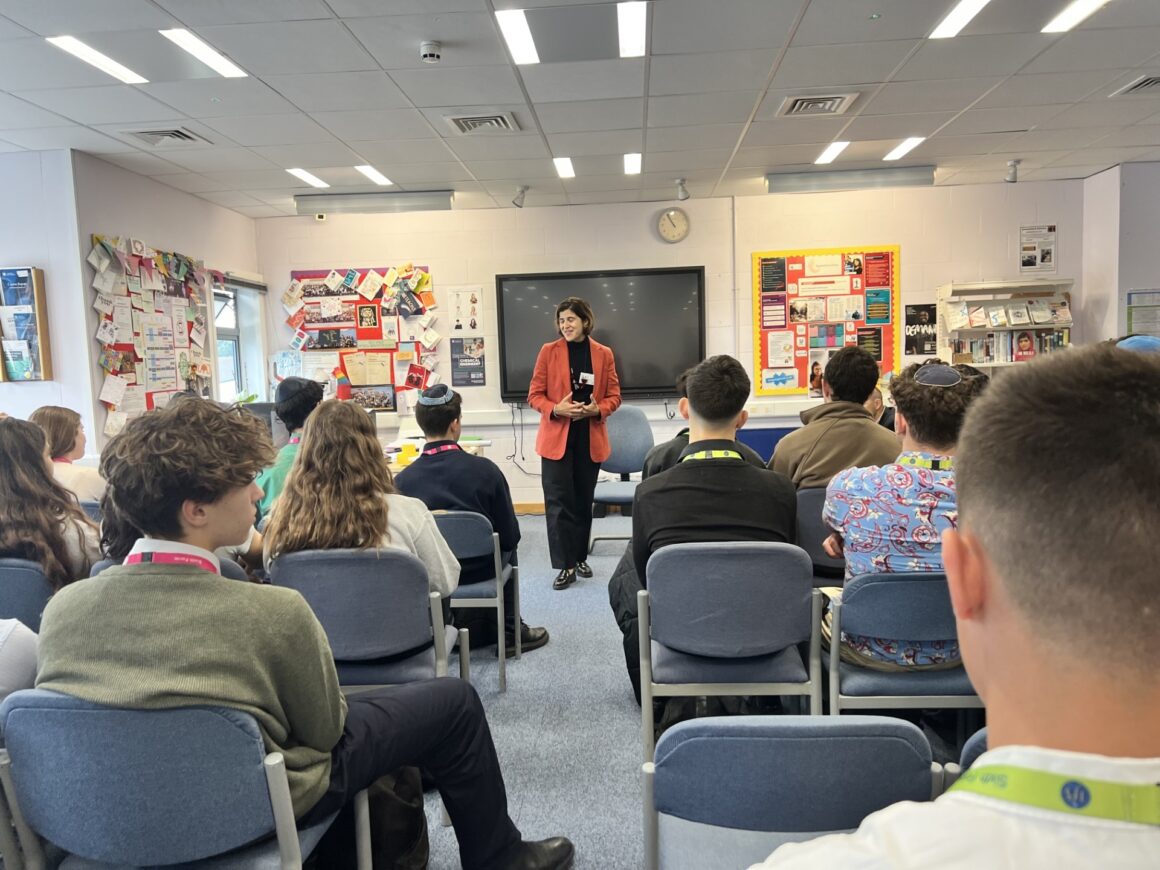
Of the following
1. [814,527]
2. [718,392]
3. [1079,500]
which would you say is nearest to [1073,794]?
[1079,500]

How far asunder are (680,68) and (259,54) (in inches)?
74.8

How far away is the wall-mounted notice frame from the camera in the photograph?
4.28 metres

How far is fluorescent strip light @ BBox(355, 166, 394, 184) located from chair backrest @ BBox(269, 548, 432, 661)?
3.77 m

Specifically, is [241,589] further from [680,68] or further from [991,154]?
[991,154]

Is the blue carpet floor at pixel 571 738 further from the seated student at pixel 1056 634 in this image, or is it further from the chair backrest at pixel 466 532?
the seated student at pixel 1056 634

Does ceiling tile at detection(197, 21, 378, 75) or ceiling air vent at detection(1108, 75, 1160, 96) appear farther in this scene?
ceiling air vent at detection(1108, 75, 1160, 96)

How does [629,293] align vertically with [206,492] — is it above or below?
above

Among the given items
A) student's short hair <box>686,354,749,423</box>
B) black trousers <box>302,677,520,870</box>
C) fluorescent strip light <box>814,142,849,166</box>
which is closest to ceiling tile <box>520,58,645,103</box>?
fluorescent strip light <box>814,142,849,166</box>

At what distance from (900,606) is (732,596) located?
0.41 m

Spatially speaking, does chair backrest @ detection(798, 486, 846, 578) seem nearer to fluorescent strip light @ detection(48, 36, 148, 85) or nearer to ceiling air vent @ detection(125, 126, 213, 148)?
fluorescent strip light @ detection(48, 36, 148, 85)

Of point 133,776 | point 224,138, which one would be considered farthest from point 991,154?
point 133,776

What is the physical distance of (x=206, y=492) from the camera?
1.33 m

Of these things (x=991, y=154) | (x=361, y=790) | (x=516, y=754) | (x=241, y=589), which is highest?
(x=991, y=154)

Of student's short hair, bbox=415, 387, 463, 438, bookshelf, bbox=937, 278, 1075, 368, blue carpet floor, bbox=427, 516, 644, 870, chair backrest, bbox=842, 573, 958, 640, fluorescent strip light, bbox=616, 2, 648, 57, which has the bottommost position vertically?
blue carpet floor, bbox=427, 516, 644, 870
